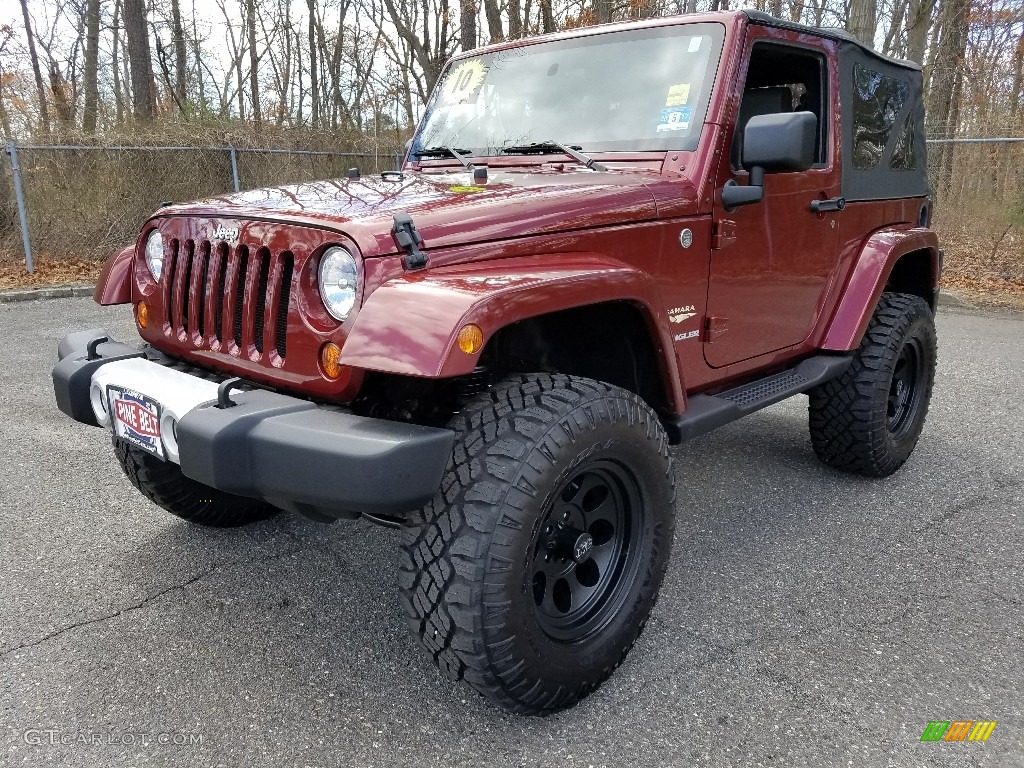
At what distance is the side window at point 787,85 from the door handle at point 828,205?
0.57ft

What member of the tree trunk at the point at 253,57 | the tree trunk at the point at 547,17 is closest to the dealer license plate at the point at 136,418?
the tree trunk at the point at 547,17

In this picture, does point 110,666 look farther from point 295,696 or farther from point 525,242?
point 525,242

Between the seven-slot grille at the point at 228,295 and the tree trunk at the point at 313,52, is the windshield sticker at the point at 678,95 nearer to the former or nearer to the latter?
the seven-slot grille at the point at 228,295

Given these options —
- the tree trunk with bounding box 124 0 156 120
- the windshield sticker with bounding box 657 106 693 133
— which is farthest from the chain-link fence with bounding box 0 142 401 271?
the windshield sticker with bounding box 657 106 693 133

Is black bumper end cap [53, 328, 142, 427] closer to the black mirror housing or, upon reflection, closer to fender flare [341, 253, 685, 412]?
fender flare [341, 253, 685, 412]

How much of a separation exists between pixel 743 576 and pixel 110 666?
2.14 m

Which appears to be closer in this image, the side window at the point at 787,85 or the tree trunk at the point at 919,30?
the side window at the point at 787,85

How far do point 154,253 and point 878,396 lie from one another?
121 inches

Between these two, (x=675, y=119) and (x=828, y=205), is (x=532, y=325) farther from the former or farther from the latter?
(x=828, y=205)

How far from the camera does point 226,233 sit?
2283 mm

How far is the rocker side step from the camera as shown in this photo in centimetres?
267

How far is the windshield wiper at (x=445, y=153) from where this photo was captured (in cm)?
318

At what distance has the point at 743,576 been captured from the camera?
2904 mm

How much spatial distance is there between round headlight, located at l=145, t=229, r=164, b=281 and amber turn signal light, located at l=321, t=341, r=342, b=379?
0.96 m
